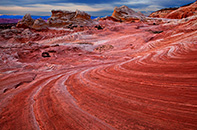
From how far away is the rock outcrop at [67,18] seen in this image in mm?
22142

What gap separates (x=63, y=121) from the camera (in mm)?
1844

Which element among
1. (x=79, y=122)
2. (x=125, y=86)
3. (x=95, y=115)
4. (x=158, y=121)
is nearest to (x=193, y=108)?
(x=158, y=121)

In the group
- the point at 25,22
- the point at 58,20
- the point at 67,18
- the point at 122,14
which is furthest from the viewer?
the point at 122,14

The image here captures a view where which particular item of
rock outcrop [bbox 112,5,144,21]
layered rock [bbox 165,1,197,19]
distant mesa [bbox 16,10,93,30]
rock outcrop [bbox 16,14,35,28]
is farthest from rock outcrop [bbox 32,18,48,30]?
layered rock [bbox 165,1,197,19]

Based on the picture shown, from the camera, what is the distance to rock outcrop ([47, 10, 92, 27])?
72.6 ft

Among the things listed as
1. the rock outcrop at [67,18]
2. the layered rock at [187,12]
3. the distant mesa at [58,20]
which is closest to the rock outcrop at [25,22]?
the distant mesa at [58,20]

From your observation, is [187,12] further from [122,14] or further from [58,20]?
[58,20]

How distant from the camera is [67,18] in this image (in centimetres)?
2323

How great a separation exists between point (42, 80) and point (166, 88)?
141 inches

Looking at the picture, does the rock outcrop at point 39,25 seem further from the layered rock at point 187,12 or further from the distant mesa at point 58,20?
the layered rock at point 187,12

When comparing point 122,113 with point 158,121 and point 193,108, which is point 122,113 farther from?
point 193,108

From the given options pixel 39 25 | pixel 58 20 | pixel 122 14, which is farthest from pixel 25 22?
pixel 122 14

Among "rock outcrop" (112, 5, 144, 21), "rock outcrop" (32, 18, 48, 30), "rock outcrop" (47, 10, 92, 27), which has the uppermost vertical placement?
"rock outcrop" (112, 5, 144, 21)

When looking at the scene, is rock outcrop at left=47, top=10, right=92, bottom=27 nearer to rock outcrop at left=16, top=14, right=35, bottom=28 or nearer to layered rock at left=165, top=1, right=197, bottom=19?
rock outcrop at left=16, top=14, right=35, bottom=28
